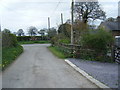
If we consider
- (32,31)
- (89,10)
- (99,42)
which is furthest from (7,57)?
(32,31)

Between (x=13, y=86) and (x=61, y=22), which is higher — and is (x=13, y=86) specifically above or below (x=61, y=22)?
below

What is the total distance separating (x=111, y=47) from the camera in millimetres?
15250

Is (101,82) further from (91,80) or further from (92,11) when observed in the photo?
(92,11)

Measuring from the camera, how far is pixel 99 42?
598 inches

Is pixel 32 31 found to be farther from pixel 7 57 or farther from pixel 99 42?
pixel 99 42

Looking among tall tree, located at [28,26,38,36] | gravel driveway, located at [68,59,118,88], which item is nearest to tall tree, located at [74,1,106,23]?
tall tree, located at [28,26,38,36]

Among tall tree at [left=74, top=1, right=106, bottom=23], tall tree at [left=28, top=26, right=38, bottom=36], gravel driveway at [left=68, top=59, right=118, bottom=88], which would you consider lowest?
gravel driveway at [left=68, top=59, right=118, bottom=88]

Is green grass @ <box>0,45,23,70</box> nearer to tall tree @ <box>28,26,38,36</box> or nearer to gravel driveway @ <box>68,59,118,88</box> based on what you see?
gravel driveway @ <box>68,59,118,88</box>

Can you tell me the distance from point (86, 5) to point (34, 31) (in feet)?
95.4

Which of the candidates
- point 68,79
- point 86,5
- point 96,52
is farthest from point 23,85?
point 86,5

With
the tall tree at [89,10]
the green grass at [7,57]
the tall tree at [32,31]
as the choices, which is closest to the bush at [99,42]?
the green grass at [7,57]

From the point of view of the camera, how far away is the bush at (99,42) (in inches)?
596

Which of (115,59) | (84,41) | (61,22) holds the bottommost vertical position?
(115,59)

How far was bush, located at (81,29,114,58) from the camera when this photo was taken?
15141 mm
